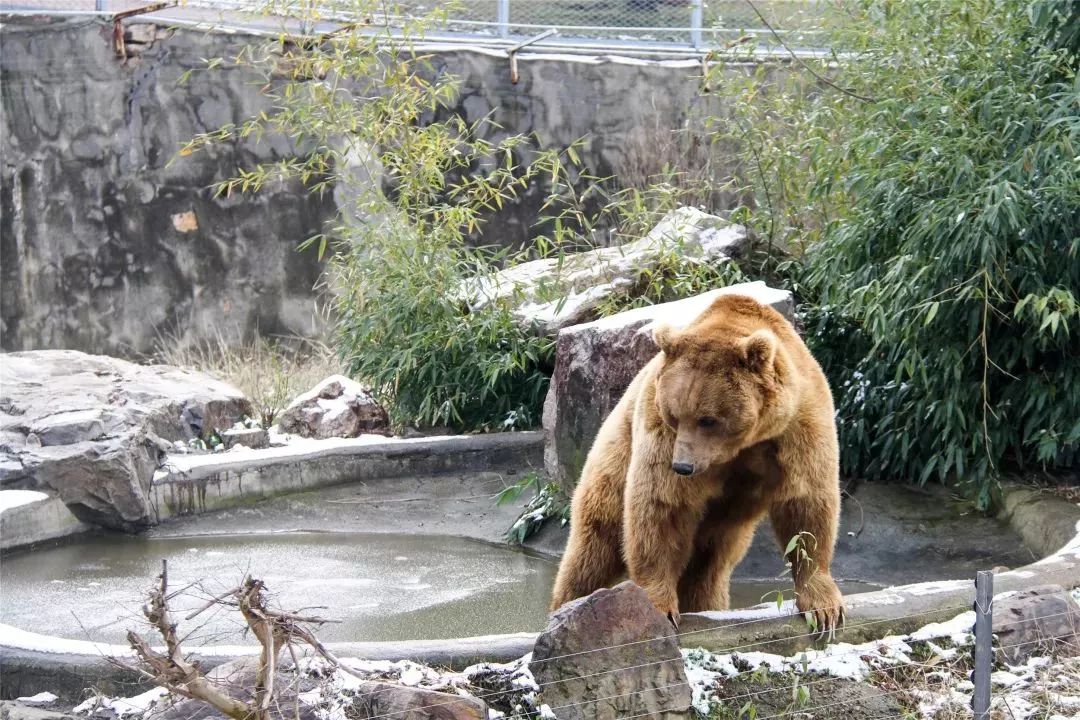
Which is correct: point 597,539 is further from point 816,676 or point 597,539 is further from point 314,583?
point 314,583

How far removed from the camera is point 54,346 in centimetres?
1202

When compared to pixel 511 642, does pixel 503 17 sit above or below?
above

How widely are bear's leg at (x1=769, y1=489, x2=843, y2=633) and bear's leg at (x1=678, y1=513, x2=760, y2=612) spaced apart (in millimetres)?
316

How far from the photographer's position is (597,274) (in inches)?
323

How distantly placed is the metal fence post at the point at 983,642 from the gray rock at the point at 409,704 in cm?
144

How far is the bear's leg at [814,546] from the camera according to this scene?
13.0 feet

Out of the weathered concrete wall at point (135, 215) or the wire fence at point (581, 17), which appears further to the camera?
the weathered concrete wall at point (135, 215)

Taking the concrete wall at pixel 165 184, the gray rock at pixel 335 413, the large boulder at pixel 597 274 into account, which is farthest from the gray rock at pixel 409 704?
the concrete wall at pixel 165 184

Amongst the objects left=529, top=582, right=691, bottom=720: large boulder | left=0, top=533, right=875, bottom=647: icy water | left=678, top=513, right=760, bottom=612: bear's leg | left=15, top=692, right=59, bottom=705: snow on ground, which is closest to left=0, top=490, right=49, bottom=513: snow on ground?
left=0, top=533, right=875, bottom=647: icy water

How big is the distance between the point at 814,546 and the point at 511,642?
1065 mm

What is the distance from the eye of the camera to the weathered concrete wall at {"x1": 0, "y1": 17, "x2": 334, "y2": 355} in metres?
11.9

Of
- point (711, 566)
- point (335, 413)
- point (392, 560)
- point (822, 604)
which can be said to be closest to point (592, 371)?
point (392, 560)

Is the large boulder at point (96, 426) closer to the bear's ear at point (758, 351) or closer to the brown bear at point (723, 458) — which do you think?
the brown bear at point (723, 458)

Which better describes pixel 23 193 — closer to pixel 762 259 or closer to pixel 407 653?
pixel 762 259
